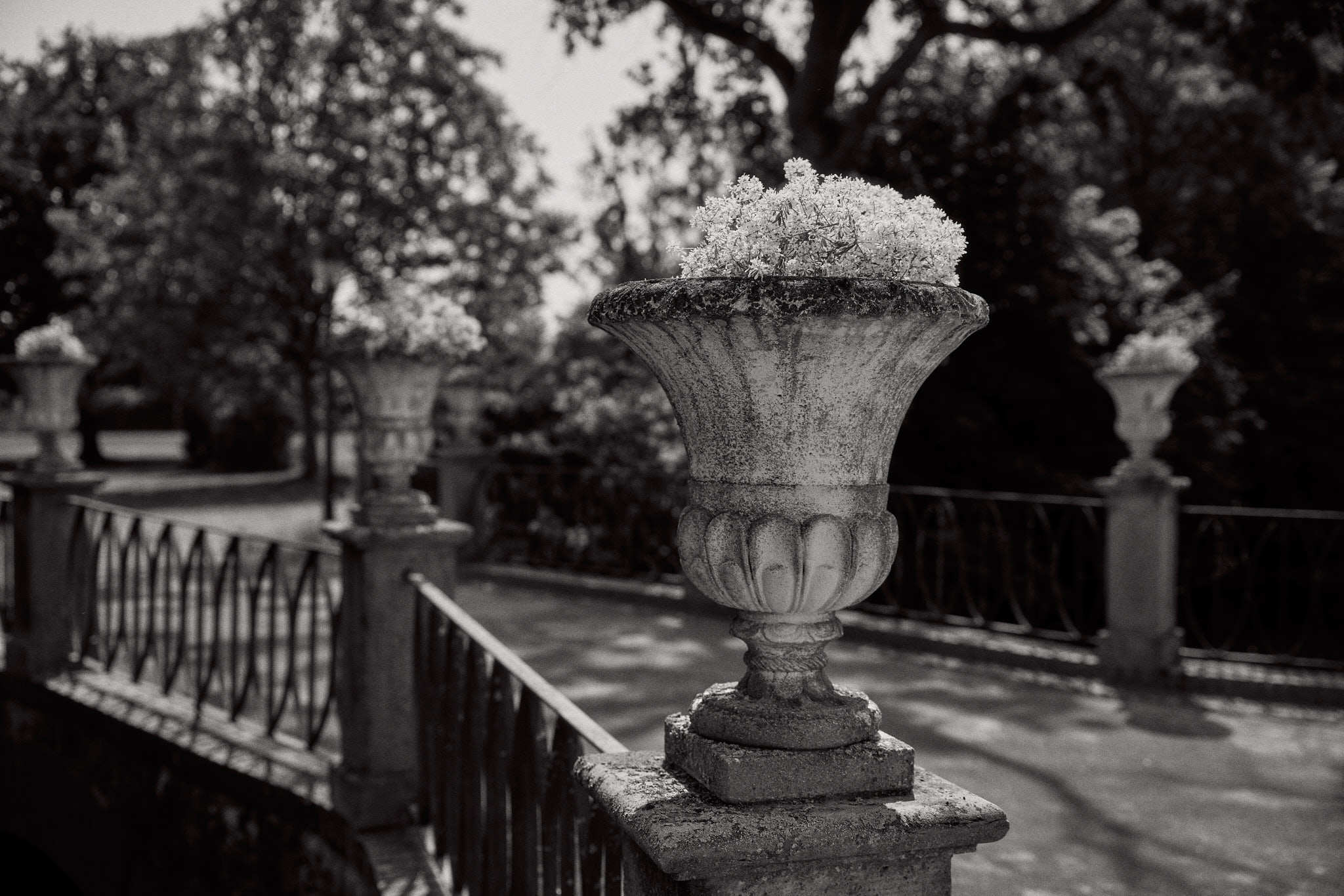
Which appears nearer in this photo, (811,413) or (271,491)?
(811,413)

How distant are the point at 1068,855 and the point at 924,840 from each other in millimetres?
3143

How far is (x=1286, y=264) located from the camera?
18.2 meters

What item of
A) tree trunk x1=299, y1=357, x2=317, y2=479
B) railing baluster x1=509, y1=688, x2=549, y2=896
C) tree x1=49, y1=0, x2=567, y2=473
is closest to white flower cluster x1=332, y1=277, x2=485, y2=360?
railing baluster x1=509, y1=688, x2=549, y2=896

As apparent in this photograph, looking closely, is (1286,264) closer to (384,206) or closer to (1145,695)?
(1145,695)

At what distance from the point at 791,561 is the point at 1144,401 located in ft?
22.1

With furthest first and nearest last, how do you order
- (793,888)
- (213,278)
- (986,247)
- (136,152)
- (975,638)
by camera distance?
(136,152), (213,278), (986,247), (975,638), (793,888)

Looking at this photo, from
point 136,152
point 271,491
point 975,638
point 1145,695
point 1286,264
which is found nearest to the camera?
point 1145,695

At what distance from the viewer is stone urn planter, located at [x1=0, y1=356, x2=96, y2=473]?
7750 millimetres

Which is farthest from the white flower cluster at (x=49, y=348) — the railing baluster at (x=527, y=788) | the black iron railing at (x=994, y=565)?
the black iron railing at (x=994, y=565)

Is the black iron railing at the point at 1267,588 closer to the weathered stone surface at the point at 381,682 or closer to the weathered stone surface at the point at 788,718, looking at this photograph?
the weathered stone surface at the point at 381,682

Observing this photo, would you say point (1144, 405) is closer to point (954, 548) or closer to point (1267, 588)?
point (954, 548)

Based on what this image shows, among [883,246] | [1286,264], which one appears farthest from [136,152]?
[883,246]

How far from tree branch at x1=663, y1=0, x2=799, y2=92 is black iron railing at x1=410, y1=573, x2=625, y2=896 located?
1022 cm

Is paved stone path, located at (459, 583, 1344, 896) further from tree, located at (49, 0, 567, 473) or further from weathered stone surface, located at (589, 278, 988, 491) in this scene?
tree, located at (49, 0, 567, 473)
